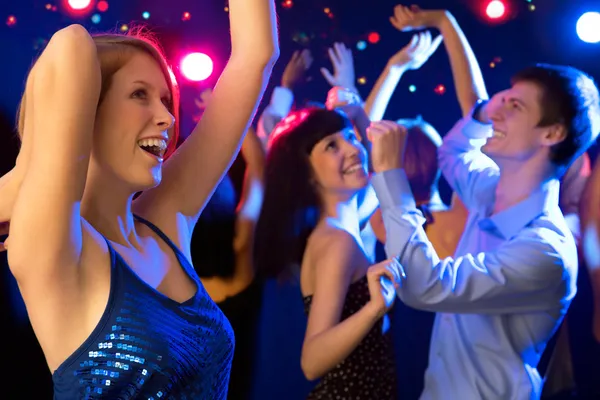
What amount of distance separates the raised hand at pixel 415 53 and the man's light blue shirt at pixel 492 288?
110 cm

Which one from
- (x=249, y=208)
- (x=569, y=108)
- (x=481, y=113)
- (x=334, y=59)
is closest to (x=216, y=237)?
(x=249, y=208)

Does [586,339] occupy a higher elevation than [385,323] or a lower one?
lower

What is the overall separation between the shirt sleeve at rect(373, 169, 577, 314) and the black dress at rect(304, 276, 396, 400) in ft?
0.65

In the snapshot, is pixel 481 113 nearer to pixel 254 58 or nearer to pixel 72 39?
pixel 254 58

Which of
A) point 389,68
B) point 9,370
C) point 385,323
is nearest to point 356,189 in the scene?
point 385,323

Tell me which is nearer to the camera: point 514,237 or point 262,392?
point 514,237

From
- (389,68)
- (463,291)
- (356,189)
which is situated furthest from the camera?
(389,68)

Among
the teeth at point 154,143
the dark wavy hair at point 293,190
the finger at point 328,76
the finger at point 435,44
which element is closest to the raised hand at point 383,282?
the dark wavy hair at point 293,190

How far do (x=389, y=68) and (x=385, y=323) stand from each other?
127 centimetres

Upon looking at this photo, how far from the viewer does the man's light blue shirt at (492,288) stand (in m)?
1.88

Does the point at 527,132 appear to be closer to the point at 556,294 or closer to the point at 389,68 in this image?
the point at 556,294

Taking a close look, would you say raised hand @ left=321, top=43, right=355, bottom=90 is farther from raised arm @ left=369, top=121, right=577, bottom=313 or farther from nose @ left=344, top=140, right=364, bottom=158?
raised arm @ left=369, top=121, right=577, bottom=313

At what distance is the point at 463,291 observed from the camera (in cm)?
188

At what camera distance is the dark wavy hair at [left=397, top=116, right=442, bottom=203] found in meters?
3.08
